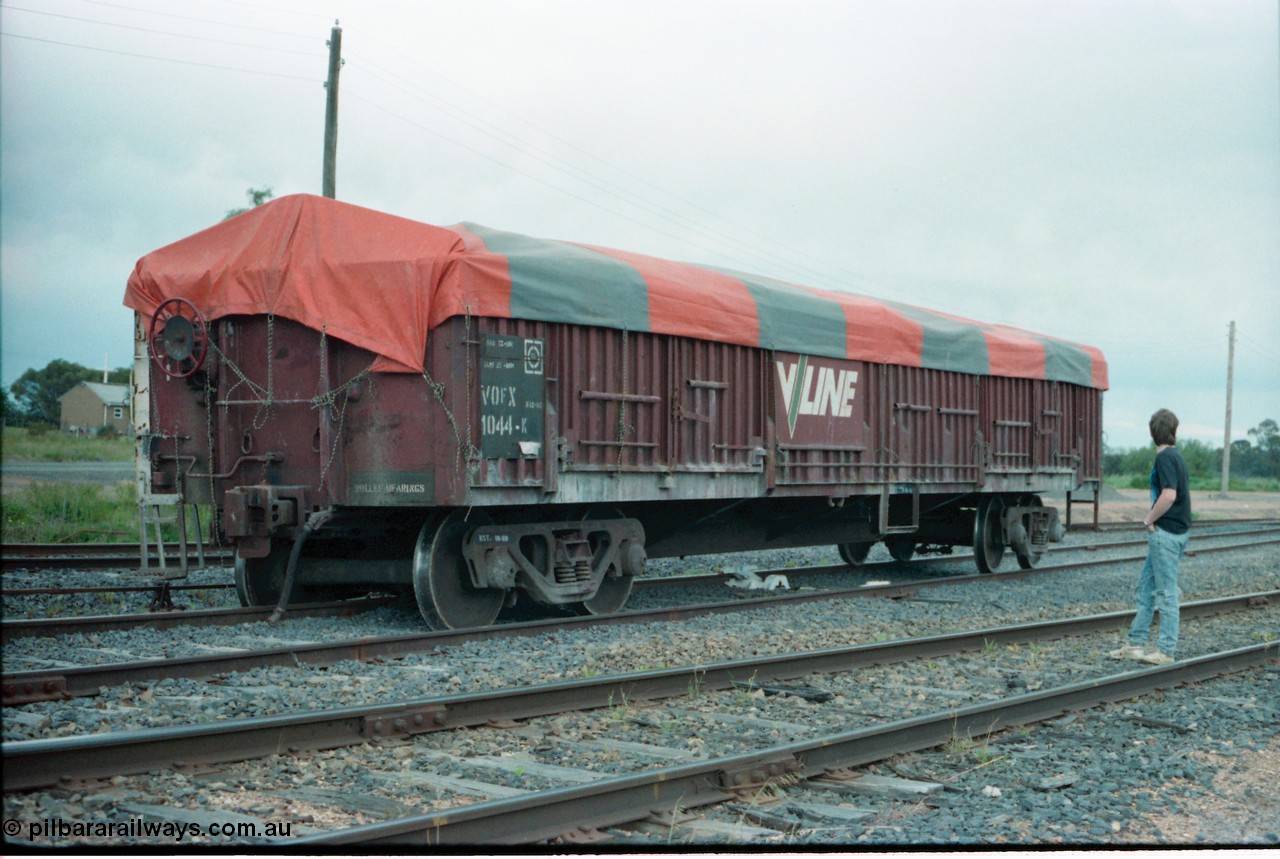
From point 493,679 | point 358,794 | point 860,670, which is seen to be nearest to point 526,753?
point 358,794

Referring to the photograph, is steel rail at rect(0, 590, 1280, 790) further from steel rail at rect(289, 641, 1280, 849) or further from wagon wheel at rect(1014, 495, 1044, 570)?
wagon wheel at rect(1014, 495, 1044, 570)

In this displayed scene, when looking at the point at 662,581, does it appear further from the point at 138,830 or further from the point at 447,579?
the point at 138,830

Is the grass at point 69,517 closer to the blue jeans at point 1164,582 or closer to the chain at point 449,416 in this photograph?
the chain at point 449,416

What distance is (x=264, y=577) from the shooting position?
10.4m

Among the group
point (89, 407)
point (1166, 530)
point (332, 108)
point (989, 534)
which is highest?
point (332, 108)

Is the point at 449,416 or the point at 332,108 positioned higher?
the point at 332,108

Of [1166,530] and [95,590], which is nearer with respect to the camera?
[1166,530]

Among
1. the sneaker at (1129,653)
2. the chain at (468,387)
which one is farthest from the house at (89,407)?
the sneaker at (1129,653)

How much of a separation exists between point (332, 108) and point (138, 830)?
1737 cm

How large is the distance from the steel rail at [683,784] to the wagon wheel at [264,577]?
6017mm

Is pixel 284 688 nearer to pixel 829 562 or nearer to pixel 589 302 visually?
pixel 589 302

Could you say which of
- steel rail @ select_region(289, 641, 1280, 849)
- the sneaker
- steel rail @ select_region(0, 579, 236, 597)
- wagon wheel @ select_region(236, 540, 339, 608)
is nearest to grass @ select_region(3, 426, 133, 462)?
steel rail @ select_region(0, 579, 236, 597)

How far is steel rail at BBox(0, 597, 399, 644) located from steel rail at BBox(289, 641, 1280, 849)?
5397 mm

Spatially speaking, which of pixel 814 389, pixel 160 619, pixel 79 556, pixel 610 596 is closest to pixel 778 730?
pixel 610 596
